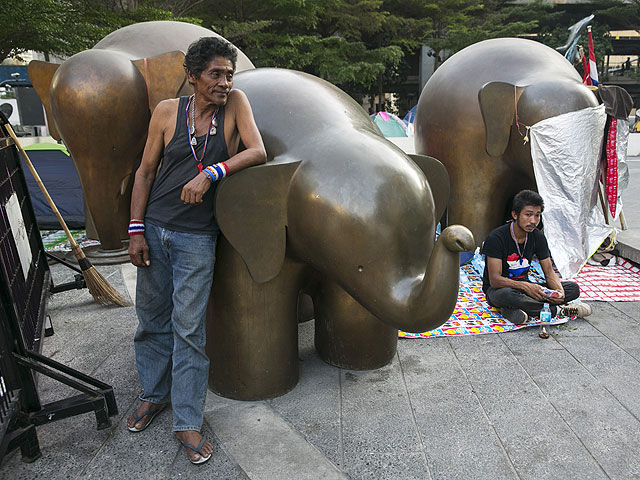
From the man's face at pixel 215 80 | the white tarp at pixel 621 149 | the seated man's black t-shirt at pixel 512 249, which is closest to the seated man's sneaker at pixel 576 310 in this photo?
the seated man's black t-shirt at pixel 512 249

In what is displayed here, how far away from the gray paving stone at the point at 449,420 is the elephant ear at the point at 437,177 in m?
0.97

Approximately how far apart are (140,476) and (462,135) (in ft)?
13.0

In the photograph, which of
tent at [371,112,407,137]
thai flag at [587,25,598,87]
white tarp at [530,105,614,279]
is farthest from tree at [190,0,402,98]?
white tarp at [530,105,614,279]

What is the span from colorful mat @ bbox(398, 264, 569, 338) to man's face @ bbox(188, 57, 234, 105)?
2.04m

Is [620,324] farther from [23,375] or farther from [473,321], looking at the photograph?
[23,375]

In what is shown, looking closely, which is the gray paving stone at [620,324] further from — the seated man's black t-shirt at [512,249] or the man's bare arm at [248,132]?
the man's bare arm at [248,132]

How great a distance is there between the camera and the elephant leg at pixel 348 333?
2.96 metres

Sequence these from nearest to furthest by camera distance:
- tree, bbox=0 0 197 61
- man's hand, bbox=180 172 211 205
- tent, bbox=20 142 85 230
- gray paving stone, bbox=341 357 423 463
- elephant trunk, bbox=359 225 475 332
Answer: elephant trunk, bbox=359 225 475 332
man's hand, bbox=180 172 211 205
gray paving stone, bbox=341 357 423 463
tent, bbox=20 142 85 230
tree, bbox=0 0 197 61

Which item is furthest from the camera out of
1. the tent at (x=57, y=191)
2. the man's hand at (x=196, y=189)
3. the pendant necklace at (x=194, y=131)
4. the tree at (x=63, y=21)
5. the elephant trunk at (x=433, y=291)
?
the tree at (x=63, y=21)

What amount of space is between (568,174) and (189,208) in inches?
147

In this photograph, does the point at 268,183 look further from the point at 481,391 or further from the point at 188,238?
the point at 481,391

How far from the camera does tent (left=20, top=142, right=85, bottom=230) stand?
7207 mm

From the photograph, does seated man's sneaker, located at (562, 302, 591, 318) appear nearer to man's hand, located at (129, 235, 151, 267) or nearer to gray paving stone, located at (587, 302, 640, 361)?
gray paving stone, located at (587, 302, 640, 361)

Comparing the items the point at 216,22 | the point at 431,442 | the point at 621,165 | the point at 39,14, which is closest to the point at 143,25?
the point at 431,442
